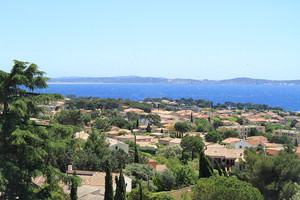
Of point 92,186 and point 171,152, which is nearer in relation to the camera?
point 92,186

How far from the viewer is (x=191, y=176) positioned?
2461cm

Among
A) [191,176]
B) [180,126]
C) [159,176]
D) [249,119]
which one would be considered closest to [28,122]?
[159,176]

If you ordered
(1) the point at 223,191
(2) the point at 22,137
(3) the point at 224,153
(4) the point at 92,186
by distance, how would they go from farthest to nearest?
(3) the point at 224,153
(4) the point at 92,186
(1) the point at 223,191
(2) the point at 22,137

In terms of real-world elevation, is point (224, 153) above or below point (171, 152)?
below

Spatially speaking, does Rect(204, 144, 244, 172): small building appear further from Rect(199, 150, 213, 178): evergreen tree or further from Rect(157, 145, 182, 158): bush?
Rect(199, 150, 213, 178): evergreen tree

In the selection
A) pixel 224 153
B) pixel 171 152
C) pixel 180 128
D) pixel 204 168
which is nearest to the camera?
pixel 204 168

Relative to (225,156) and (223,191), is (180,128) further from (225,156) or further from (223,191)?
(223,191)

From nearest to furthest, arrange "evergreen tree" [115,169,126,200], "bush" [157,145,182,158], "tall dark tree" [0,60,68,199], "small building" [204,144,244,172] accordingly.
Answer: "tall dark tree" [0,60,68,199] < "evergreen tree" [115,169,126,200] < "bush" [157,145,182,158] < "small building" [204,144,244,172]

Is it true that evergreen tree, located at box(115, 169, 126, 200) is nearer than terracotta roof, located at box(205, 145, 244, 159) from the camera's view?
Yes

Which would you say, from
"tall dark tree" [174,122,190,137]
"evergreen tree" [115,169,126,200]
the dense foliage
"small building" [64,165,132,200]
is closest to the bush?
"small building" [64,165,132,200]

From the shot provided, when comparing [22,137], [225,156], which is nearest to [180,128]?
[225,156]

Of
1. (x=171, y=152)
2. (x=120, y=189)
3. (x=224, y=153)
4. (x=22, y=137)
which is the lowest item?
(x=224, y=153)

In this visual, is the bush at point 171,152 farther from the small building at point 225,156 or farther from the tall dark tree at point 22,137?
the tall dark tree at point 22,137

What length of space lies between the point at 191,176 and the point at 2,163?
18.1m
